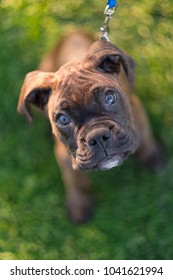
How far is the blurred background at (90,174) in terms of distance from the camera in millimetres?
5172

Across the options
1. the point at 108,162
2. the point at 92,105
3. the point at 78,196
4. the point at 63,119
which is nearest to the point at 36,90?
the point at 63,119

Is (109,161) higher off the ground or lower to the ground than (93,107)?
lower

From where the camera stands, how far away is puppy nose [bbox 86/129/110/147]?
396 cm

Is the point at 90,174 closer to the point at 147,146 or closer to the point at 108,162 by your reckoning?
the point at 147,146

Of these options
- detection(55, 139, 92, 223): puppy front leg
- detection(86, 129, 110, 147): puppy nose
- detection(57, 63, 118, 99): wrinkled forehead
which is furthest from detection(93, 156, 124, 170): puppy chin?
detection(55, 139, 92, 223): puppy front leg

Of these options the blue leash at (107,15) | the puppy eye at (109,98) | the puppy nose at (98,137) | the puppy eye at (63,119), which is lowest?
the puppy nose at (98,137)

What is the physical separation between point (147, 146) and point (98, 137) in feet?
4.10

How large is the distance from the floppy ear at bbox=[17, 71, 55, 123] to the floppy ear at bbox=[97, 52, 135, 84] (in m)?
0.39

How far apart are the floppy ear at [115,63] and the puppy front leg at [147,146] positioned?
489mm

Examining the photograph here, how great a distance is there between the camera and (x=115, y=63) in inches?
173

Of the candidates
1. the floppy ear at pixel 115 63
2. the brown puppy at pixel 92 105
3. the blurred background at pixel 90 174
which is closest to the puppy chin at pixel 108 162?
the brown puppy at pixel 92 105

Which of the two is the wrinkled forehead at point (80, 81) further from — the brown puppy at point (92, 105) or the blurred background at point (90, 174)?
the blurred background at point (90, 174)

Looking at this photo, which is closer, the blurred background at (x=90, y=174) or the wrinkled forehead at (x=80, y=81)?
the wrinkled forehead at (x=80, y=81)

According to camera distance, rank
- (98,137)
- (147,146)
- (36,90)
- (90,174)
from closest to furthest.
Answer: (98,137) → (36,90) → (147,146) → (90,174)
